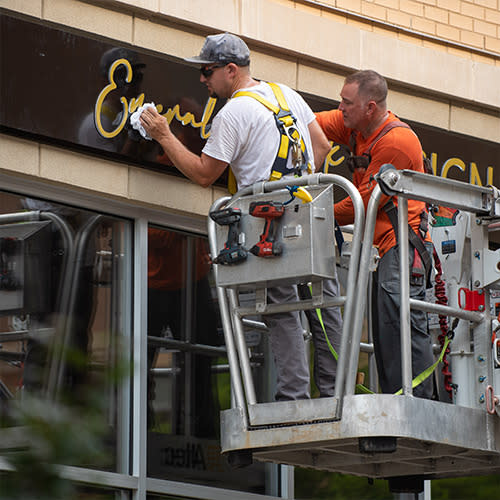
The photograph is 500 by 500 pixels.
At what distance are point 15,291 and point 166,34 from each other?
6.08ft

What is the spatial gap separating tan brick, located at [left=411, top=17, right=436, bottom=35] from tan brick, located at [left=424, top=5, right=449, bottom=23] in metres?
0.04

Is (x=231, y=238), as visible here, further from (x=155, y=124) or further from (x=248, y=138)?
(x=155, y=124)

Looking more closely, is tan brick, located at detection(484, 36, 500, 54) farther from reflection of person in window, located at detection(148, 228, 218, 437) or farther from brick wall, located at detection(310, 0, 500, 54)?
reflection of person in window, located at detection(148, 228, 218, 437)

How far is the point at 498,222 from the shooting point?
5.46 metres

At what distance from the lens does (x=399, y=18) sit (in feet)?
27.4

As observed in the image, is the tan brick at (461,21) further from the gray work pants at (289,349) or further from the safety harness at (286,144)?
the gray work pants at (289,349)

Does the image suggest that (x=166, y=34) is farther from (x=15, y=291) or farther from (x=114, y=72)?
(x=15, y=291)

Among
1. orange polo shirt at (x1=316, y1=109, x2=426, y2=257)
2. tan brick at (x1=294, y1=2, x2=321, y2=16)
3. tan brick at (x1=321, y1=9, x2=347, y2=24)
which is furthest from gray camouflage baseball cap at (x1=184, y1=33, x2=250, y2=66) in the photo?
tan brick at (x1=321, y1=9, x2=347, y2=24)

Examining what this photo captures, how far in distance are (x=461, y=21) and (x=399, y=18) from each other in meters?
0.69

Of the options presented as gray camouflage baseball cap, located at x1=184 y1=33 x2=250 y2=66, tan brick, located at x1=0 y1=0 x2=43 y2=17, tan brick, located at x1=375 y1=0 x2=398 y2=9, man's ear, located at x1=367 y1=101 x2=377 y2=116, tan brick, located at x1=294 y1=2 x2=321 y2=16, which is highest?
tan brick, located at x1=375 y1=0 x2=398 y2=9

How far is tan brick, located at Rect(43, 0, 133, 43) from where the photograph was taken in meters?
6.19

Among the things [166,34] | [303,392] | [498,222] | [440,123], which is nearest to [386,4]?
[440,123]

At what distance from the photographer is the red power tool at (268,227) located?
4.94m

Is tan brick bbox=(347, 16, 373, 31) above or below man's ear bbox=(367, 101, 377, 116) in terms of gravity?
above
